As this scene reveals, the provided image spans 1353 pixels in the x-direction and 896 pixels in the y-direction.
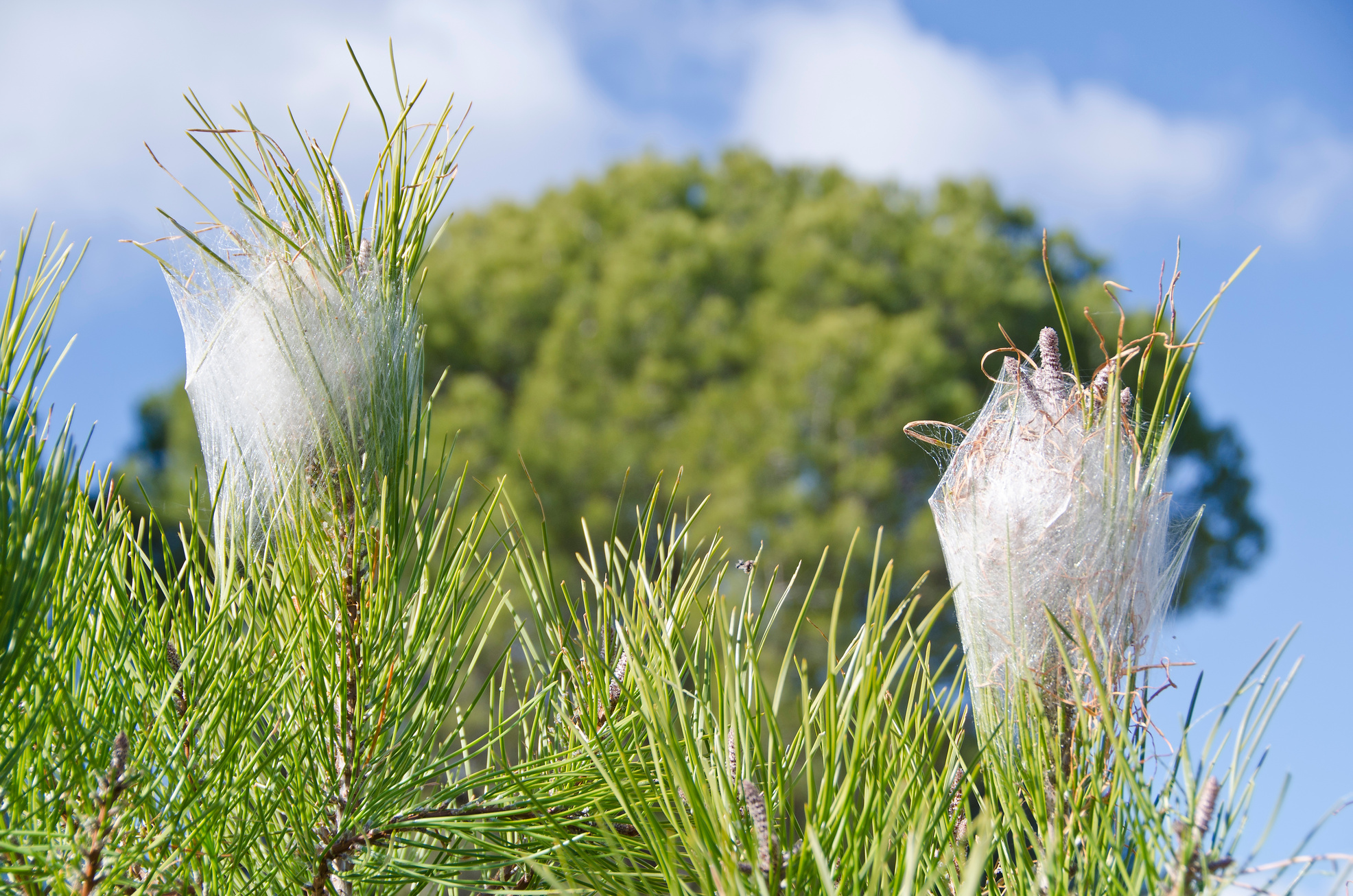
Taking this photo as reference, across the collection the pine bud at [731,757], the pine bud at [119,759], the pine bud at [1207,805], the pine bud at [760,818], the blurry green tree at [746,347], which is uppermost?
the blurry green tree at [746,347]

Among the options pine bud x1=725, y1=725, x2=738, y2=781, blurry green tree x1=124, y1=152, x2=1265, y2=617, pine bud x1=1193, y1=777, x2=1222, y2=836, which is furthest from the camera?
blurry green tree x1=124, y1=152, x2=1265, y2=617

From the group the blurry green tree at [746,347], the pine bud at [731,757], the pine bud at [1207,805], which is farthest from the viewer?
the blurry green tree at [746,347]

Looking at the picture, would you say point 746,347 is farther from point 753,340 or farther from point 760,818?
point 760,818

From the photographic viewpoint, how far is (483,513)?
0.85 m

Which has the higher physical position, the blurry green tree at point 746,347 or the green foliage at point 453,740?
the blurry green tree at point 746,347

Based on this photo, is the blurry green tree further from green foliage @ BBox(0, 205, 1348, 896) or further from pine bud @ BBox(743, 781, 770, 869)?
pine bud @ BBox(743, 781, 770, 869)

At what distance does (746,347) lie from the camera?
7410 mm

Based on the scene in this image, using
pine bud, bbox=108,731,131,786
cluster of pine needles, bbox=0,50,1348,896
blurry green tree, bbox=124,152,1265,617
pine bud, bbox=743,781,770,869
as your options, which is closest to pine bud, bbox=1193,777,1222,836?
cluster of pine needles, bbox=0,50,1348,896

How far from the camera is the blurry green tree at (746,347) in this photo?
21.9 feet

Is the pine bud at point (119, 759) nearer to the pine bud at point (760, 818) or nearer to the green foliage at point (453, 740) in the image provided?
the green foliage at point (453, 740)

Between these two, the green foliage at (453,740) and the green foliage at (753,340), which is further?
the green foliage at (753,340)

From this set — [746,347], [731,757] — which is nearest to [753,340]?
[746,347]

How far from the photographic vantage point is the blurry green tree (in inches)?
263

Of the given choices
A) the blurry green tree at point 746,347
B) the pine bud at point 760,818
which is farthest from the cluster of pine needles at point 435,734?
the blurry green tree at point 746,347
